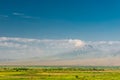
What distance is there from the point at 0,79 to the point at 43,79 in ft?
33.4

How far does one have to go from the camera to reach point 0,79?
68000 mm

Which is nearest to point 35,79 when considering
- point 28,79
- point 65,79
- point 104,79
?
point 28,79

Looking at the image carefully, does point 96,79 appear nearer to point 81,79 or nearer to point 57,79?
point 81,79

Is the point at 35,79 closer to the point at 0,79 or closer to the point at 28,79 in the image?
the point at 28,79

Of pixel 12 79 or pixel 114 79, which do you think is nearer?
pixel 12 79

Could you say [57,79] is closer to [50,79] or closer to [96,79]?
[50,79]

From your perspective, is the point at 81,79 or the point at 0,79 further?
the point at 81,79

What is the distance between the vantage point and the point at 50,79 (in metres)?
70.8

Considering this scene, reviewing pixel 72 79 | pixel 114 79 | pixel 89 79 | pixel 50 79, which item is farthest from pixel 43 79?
pixel 114 79

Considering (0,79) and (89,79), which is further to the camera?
(89,79)

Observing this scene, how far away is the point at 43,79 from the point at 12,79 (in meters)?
7.39

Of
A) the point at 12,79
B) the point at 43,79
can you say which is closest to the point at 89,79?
the point at 43,79

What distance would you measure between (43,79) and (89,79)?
1178cm

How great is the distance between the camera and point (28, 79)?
69812 millimetres
